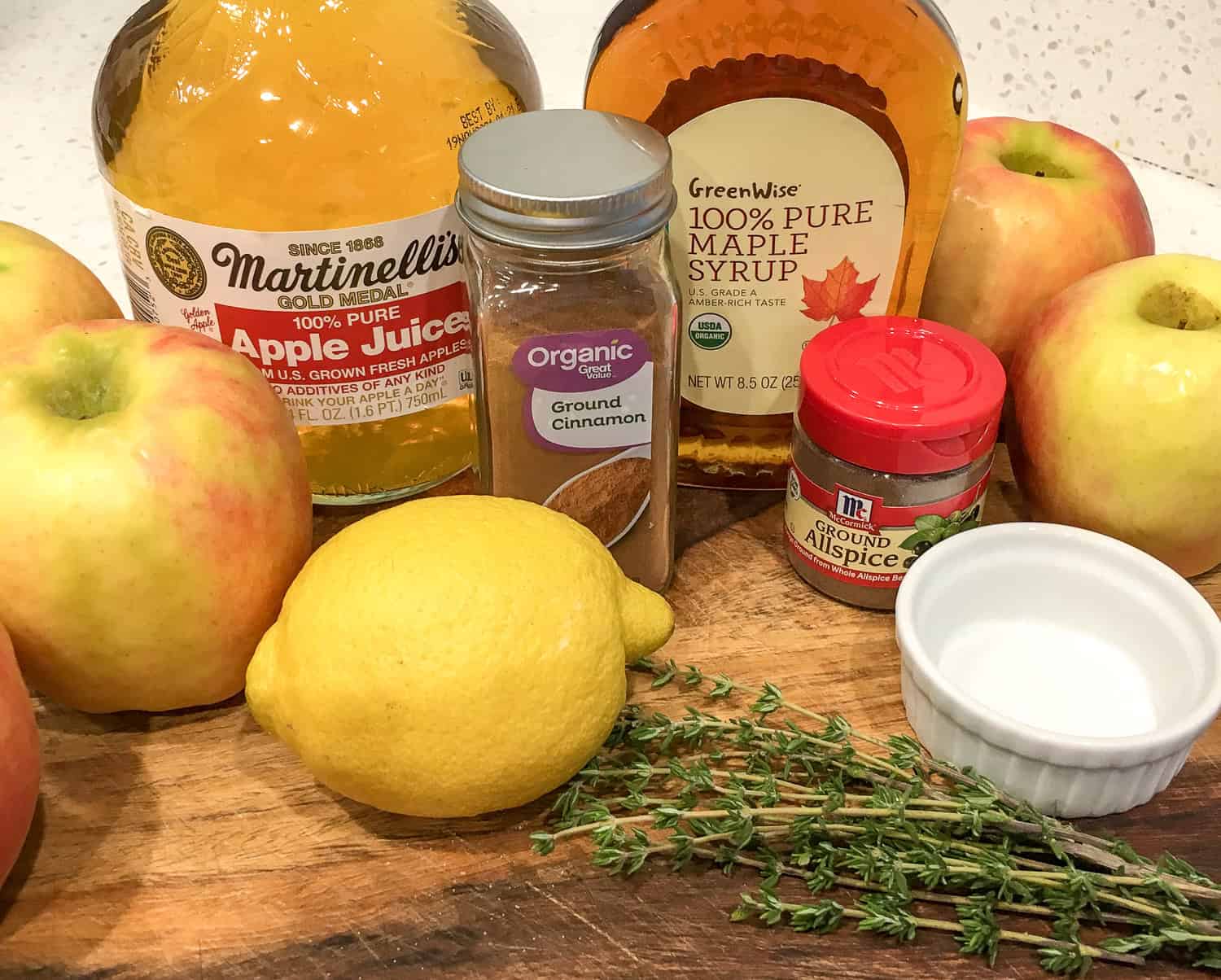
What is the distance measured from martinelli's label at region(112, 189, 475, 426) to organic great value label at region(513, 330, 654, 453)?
0.07m

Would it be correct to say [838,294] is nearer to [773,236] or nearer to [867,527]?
[773,236]

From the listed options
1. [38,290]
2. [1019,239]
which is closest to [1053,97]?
[1019,239]

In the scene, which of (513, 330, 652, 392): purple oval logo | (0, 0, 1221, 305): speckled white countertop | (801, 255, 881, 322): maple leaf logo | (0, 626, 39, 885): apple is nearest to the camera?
(0, 626, 39, 885): apple

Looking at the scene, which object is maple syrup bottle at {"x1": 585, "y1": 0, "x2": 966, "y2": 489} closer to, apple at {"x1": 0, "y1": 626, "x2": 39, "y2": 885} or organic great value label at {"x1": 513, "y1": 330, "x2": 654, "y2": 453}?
organic great value label at {"x1": 513, "y1": 330, "x2": 654, "y2": 453}

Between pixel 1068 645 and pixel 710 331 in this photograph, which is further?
pixel 710 331

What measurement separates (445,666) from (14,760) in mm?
196

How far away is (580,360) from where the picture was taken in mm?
685

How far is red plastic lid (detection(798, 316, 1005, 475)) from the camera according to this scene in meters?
0.70

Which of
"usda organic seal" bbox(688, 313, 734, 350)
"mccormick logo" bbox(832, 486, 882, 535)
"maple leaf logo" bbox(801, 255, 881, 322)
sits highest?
"maple leaf logo" bbox(801, 255, 881, 322)

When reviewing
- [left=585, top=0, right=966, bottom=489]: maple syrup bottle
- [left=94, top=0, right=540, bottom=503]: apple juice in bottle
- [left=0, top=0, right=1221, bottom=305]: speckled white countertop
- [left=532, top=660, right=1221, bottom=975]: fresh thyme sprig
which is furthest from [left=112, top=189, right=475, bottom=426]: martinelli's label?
[left=0, top=0, right=1221, bottom=305]: speckled white countertop

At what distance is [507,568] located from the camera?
23.8 inches

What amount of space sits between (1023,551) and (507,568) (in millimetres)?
308

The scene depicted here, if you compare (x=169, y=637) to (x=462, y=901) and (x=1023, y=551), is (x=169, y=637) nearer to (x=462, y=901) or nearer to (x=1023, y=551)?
(x=462, y=901)

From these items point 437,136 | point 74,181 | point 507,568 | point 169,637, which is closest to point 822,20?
point 437,136
